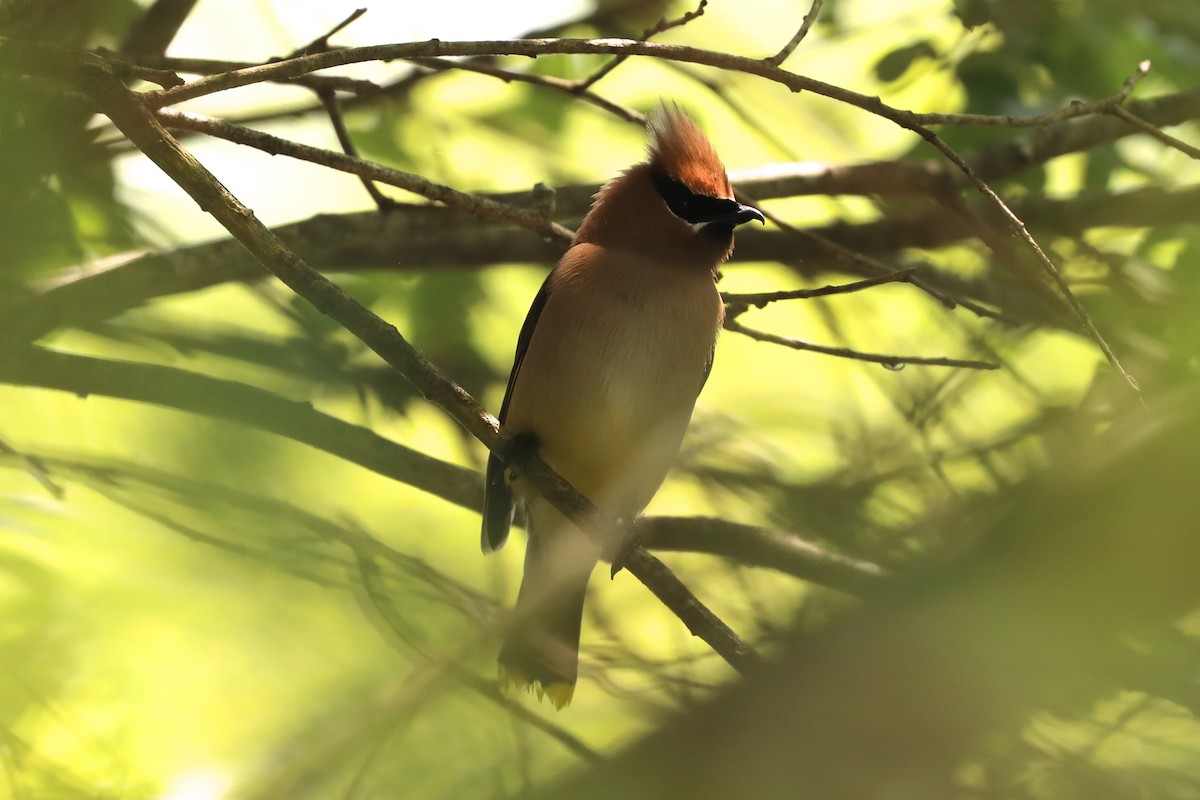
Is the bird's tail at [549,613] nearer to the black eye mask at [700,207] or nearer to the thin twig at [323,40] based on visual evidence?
the black eye mask at [700,207]

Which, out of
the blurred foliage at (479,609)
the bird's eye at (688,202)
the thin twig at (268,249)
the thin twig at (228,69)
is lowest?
the blurred foliage at (479,609)

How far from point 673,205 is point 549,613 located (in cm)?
205

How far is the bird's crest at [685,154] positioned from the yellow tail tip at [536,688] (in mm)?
2277

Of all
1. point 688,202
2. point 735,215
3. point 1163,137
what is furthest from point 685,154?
point 1163,137

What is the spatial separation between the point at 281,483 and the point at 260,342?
0.77 m

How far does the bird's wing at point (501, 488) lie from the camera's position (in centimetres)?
375

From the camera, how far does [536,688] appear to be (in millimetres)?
1954

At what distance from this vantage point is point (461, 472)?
3.78 meters

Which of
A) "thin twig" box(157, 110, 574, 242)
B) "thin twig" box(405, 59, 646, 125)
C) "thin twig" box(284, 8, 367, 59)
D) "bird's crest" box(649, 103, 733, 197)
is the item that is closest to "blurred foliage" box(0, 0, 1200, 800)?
"thin twig" box(157, 110, 574, 242)

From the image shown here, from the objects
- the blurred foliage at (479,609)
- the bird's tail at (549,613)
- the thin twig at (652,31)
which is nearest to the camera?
the blurred foliage at (479,609)

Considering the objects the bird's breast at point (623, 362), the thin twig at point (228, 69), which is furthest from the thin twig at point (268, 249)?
the bird's breast at point (623, 362)

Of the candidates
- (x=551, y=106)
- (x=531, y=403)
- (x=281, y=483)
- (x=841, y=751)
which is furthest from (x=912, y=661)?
(x=551, y=106)

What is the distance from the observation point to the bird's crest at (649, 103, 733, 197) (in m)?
4.34

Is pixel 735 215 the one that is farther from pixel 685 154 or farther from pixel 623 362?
pixel 623 362
